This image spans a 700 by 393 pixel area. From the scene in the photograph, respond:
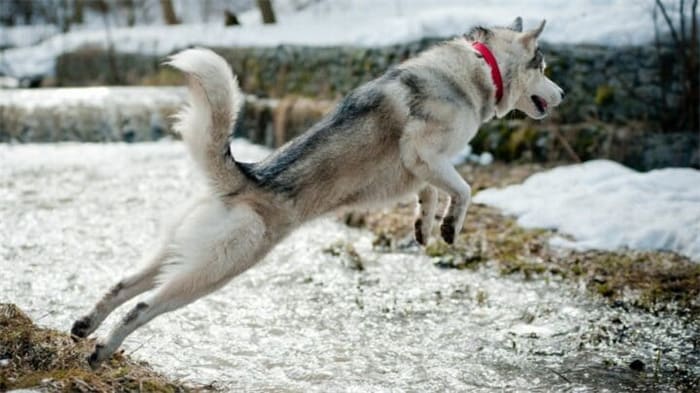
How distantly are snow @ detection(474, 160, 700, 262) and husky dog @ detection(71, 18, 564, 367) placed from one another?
2362 millimetres

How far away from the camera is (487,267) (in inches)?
273

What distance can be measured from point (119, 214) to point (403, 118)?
16.7ft

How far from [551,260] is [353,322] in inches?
85.3

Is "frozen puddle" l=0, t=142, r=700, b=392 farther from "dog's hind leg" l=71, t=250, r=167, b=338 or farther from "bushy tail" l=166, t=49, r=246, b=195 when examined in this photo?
"bushy tail" l=166, t=49, r=246, b=195

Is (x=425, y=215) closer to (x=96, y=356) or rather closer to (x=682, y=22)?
(x=96, y=356)

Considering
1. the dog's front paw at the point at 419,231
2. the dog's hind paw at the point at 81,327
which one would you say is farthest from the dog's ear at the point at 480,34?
the dog's hind paw at the point at 81,327

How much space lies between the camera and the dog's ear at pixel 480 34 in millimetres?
5145

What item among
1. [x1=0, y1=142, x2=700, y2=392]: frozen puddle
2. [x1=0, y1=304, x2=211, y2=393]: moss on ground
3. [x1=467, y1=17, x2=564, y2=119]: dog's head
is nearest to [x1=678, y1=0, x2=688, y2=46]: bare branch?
[x1=0, y1=142, x2=700, y2=392]: frozen puddle

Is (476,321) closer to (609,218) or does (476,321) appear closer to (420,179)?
(420,179)

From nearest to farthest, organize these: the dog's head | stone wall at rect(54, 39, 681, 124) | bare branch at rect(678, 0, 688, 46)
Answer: the dog's head < bare branch at rect(678, 0, 688, 46) < stone wall at rect(54, 39, 681, 124)

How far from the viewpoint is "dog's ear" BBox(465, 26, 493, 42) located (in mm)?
5145

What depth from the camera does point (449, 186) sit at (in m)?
4.65

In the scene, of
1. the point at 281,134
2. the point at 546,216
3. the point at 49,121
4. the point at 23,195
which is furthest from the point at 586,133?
the point at 49,121

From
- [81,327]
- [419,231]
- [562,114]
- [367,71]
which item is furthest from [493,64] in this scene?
[367,71]
